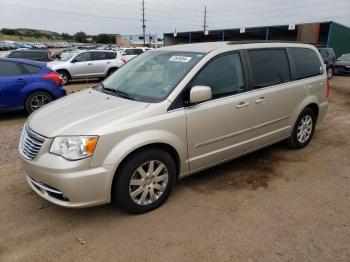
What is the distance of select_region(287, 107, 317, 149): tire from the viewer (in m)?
5.19

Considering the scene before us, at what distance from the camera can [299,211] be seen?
11.4 ft

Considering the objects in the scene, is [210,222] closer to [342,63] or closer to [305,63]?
[305,63]

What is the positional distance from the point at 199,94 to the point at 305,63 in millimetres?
2650

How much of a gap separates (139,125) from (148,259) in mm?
1248

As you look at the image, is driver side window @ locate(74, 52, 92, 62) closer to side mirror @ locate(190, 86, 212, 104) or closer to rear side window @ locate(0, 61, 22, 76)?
rear side window @ locate(0, 61, 22, 76)

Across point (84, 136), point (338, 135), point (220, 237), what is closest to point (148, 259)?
point (220, 237)

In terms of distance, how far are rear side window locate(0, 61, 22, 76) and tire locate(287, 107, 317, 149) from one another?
249 inches

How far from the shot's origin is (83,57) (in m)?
15.0

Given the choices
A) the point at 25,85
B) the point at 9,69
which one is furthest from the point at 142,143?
the point at 9,69

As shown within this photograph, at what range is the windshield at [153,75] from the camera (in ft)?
11.8

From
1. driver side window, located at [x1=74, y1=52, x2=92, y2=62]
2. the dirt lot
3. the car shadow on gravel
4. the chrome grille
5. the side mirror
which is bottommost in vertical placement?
the dirt lot

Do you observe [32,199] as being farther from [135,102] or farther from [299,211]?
[299,211]

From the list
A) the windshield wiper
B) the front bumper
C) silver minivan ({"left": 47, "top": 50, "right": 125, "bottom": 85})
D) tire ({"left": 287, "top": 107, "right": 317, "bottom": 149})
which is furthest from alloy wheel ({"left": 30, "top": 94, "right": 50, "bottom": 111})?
silver minivan ({"left": 47, "top": 50, "right": 125, "bottom": 85})

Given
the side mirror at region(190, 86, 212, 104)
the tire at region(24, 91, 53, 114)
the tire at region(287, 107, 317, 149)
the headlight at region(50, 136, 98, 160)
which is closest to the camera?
the headlight at region(50, 136, 98, 160)
